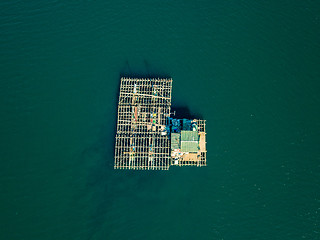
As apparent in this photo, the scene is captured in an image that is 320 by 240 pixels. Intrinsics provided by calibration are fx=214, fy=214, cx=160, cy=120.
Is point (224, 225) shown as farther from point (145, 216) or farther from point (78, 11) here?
point (78, 11)

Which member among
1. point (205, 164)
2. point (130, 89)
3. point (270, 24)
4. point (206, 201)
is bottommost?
point (206, 201)

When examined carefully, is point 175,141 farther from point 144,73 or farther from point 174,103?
point 144,73

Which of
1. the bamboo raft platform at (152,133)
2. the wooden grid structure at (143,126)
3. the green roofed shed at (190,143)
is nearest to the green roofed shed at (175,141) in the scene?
the bamboo raft platform at (152,133)

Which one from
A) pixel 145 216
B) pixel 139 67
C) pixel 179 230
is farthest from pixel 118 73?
pixel 179 230

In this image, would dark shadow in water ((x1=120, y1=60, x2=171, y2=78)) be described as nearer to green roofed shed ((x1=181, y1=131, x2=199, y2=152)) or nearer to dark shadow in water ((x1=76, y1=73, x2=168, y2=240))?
dark shadow in water ((x1=76, y1=73, x2=168, y2=240))

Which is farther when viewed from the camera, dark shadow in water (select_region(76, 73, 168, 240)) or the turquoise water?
the turquoise water

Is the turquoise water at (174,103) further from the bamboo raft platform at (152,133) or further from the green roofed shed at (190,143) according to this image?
the green roofed shed at (190,143)

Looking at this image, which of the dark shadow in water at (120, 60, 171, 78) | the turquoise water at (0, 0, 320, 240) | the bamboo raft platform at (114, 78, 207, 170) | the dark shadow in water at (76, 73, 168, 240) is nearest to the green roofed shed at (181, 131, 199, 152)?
the bamboo raft platform at (114, 78, 207, 170)
